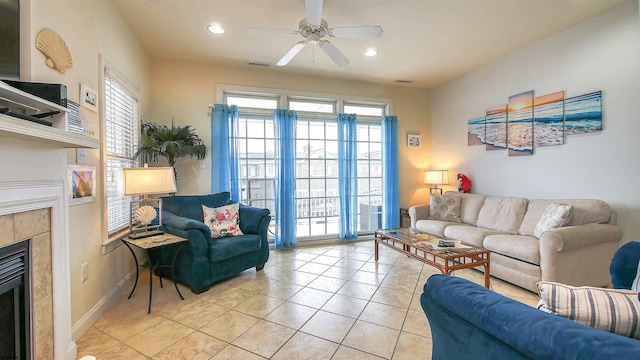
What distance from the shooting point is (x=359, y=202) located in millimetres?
4809

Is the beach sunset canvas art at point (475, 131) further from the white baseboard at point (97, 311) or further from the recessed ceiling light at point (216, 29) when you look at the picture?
the white baseboard at point (97, 311)

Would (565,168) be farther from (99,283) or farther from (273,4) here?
(99,283)

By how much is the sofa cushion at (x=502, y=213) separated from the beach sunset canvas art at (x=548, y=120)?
805 mm

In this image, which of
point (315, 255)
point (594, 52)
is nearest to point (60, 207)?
point (315, 255)

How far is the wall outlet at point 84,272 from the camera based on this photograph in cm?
199

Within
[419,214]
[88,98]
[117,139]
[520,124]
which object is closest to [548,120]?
[520,124]

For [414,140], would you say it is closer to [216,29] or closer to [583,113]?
[583,113]

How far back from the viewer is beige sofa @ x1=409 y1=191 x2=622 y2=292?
7.97ft

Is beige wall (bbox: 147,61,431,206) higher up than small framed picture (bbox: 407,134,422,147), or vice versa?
beige wall (bbox: 147,61,431,206)

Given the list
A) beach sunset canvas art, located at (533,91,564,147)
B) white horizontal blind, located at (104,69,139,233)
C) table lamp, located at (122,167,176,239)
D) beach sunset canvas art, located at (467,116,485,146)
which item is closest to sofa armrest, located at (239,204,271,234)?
table lamp, located at (122,167,176,239)

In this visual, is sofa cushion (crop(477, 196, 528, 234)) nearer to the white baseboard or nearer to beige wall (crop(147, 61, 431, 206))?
beige wall (crop(147, 61, 431, 206))

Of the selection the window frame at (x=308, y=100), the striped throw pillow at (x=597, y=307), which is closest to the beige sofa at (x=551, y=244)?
the striped throw pillow at (x=597, y=307)

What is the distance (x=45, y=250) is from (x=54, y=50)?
4.06 ft

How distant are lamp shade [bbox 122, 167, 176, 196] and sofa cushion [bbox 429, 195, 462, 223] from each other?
145 inches
